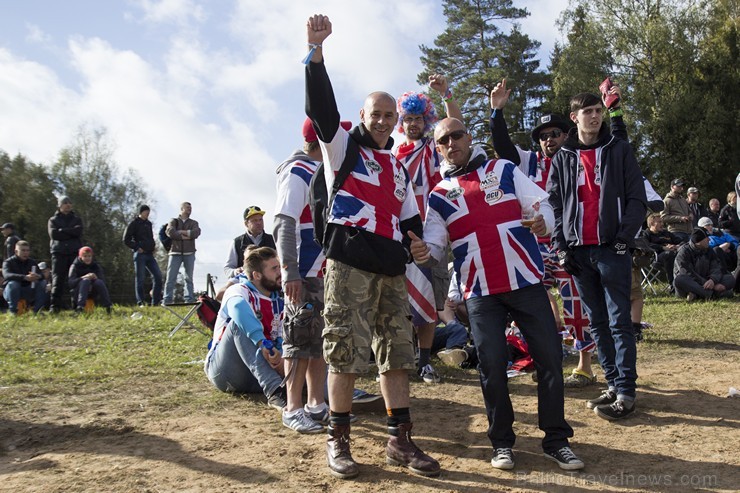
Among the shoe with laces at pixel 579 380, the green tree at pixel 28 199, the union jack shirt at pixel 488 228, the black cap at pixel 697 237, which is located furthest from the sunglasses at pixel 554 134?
the green tree at pixel 28 199

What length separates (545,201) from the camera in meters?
3.83

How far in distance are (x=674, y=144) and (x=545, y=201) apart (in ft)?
86.5

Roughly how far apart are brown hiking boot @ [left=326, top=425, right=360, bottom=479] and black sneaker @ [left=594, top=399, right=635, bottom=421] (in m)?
1.90

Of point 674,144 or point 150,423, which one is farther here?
point 674,144

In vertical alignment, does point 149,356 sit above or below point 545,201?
below

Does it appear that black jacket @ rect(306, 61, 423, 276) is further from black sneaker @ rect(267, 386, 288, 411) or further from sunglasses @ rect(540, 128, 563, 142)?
sunglasses @ rect(540, 128, 563, 142)

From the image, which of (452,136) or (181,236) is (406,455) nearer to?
(452,136)

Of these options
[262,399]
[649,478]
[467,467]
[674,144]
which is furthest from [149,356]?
[674,144]

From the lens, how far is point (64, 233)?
12992 millimetres

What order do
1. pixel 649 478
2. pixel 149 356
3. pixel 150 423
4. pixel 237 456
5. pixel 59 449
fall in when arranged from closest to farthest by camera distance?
pixel 649 478 < pixel 237 456 < pixel 59 449 < pixel 150 423 < pixel 149 356

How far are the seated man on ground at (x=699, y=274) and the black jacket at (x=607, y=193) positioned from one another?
7.91 meters

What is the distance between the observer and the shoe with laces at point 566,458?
11.5ft

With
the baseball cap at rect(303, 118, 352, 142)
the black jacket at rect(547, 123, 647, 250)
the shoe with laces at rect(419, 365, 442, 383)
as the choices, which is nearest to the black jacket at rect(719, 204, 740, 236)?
the shoe with laces at rect(419, 365, 442, 383)

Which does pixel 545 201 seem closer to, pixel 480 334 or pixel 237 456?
pixel 480 334
